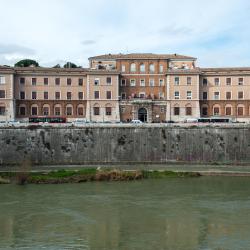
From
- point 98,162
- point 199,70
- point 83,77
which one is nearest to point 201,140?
point 98,162

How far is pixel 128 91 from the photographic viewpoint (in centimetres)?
6800

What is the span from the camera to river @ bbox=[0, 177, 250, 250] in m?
23.2

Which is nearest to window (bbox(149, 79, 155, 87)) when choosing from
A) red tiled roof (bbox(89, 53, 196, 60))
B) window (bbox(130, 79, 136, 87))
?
window (bbox(130, 79, 136, 87))

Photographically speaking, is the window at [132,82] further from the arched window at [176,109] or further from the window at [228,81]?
the window at [228,81]

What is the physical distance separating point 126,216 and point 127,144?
950 inches

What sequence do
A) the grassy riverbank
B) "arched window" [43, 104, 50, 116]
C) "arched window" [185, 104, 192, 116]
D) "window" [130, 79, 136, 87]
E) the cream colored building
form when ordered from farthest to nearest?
"window" [130, 79, 136, 87]
"arched window" [43, 104, 50, 116]
"arched window" [185, 104, 192, 116]
the cream colored building
the grassy riverbank

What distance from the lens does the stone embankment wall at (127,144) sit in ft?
169

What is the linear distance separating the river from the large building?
27147 mm

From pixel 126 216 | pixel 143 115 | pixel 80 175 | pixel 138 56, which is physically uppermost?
pixel 138 56

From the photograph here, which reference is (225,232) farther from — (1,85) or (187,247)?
(1,85)

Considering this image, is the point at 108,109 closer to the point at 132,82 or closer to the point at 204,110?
the point at 132,82

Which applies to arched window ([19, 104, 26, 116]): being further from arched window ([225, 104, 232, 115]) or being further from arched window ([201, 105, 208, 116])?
arched window ([225, 104, 232, 115])

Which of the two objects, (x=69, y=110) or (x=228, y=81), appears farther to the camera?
(x=69, y=110)

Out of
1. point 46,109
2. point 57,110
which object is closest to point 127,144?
point 57,110
